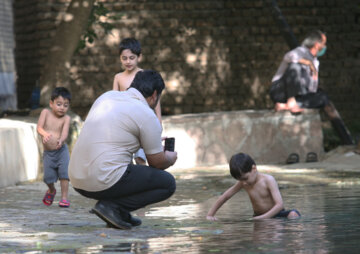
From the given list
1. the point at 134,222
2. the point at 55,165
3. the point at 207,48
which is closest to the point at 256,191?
the point at 134,222

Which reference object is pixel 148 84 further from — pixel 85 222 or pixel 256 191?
pixel 256 191

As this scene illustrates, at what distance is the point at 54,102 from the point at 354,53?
44.9 feet

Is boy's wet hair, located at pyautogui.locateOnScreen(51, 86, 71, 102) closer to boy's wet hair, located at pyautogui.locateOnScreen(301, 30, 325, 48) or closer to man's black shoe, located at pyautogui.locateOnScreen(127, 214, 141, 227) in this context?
man's black shoe, located at pyautogui.locateOnScreen(127, 214, 141, 227)

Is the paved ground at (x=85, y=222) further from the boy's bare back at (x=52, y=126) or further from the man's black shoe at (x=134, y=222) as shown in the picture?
the boy's bare back at (x=52, y=126)

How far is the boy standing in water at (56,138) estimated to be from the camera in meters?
9.20

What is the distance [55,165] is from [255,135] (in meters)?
6.32

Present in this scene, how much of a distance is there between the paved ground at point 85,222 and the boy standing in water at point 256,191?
336mm

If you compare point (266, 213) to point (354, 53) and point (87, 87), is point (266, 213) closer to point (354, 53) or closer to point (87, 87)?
point (87, 87)

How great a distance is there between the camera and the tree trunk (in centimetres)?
1509

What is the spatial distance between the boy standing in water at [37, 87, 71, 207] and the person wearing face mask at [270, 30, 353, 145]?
6030mm

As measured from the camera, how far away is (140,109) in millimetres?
6680

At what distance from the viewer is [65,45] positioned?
49.7ft

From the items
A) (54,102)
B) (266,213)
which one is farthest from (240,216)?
(54,102)

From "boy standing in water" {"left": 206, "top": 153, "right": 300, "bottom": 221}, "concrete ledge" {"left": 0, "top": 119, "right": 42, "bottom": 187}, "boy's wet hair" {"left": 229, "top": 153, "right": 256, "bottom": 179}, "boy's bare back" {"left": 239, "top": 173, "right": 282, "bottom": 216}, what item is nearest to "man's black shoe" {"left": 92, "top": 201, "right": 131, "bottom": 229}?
"boy standing in water" {"left": 206, "top": 153, "right": 300, "bottom": 221}
